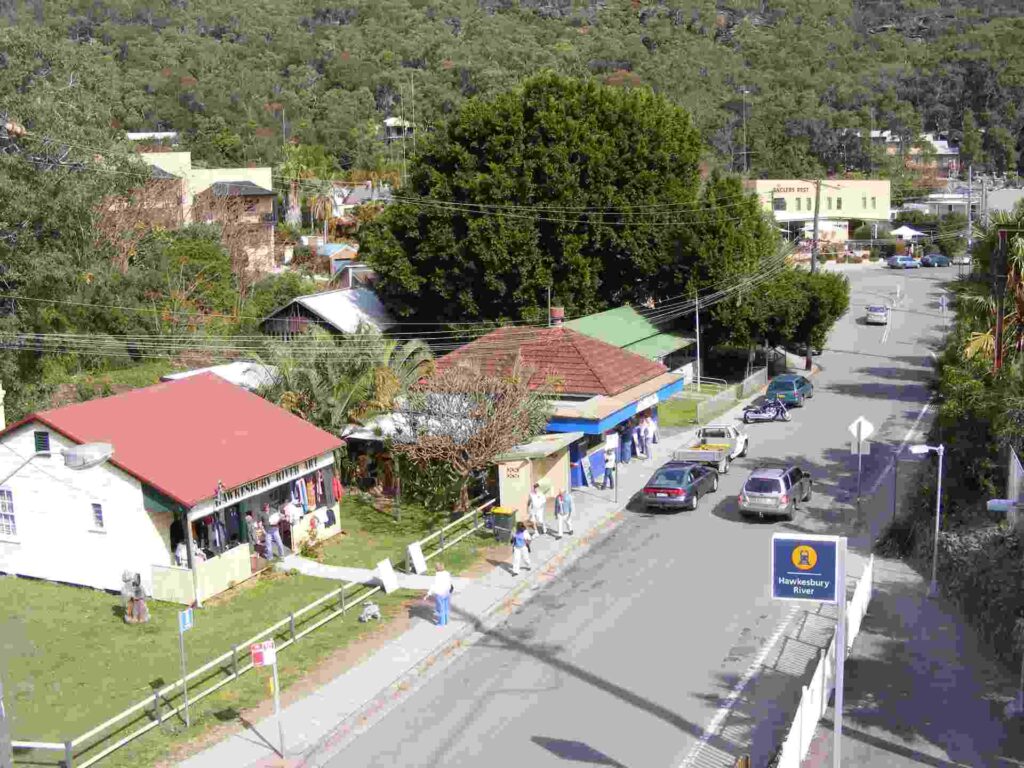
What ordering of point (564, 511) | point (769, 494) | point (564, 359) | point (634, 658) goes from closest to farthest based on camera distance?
point (634, 658)
point (564, 511)
point (769, 494)
point (564, 359)

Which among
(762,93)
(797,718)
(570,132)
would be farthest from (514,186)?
(762,93)

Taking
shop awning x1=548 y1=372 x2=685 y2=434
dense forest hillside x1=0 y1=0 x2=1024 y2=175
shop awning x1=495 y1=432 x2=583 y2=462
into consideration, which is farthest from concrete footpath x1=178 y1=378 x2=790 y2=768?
dense forest hillside x1=0 y1=0 x2=1024 y2=175

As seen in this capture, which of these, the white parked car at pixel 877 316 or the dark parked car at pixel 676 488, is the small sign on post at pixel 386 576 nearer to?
the dark parked car at pixel 676 488

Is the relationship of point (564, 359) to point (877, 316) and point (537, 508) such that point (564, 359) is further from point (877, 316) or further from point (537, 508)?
point (877, 316)

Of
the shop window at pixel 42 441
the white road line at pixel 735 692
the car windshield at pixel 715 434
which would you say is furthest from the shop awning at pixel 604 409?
the shop window at pixel 42 441

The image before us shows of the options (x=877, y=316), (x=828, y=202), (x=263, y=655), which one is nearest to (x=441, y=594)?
(x=263, y=655)
